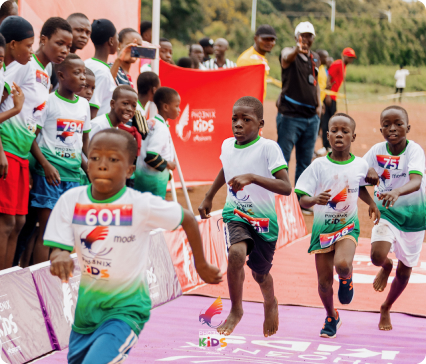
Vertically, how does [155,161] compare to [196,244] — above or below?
above

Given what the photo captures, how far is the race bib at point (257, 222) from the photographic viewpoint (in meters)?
4.89

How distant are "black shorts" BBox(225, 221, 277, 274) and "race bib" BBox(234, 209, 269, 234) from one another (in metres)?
0.04

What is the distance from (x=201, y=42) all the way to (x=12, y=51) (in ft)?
28.3

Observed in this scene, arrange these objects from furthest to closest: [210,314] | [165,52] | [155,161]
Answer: [165,52] → [155,161] → [210,314]

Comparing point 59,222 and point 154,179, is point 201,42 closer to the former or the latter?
point 154,179

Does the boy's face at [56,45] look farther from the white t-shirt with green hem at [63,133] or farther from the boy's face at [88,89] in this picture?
the boy's face at [88,89]

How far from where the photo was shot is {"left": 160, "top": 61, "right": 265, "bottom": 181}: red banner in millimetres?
9688

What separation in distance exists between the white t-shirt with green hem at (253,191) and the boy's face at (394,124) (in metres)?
1.17

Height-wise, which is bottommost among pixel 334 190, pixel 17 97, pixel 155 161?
pixel 334 190

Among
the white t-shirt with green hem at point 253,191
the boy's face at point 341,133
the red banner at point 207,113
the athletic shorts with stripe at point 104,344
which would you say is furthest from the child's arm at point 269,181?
the red banner at point 207,113

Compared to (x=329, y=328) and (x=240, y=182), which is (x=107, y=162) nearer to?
(x=240, y=182)

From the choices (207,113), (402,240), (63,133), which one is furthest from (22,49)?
(207,113)

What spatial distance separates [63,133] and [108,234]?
250 centimetres

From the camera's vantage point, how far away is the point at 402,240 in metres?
5.49
